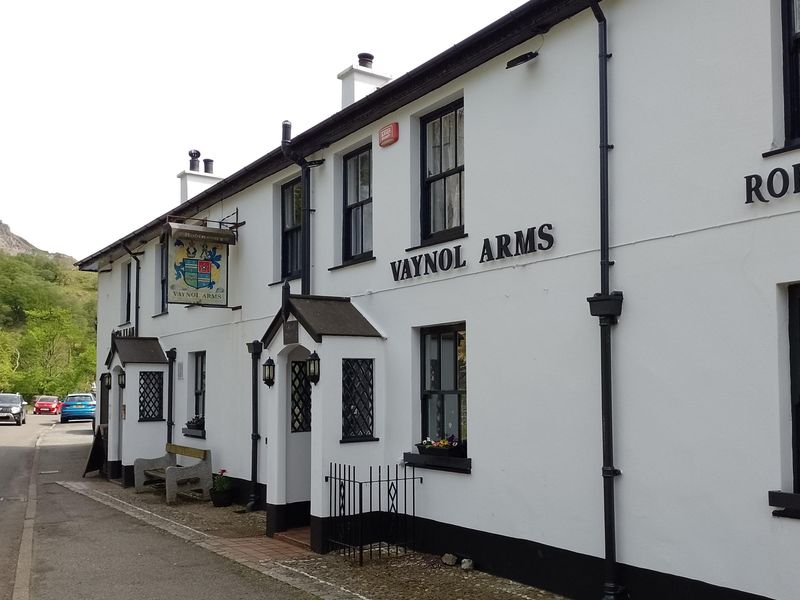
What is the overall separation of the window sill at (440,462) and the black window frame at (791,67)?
180 inches

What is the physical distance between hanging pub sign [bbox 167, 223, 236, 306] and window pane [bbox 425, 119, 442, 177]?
5438 millimetres

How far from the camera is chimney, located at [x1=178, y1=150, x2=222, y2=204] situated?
2022cm

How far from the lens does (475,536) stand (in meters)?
8.69

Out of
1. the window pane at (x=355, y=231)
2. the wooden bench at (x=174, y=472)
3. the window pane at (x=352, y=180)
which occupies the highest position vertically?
the window pane at (x=352, y=180)

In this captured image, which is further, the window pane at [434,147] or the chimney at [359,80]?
the chimney at [359,80]

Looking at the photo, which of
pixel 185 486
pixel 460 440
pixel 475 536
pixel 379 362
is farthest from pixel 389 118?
pixel 185 486

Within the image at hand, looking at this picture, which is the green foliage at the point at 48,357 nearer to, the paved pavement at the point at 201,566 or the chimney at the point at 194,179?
the chimney at the point at 194,179

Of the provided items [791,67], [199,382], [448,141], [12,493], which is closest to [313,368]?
[448,141]

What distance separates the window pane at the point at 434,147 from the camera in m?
9.86

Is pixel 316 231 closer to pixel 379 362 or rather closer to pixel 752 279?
pixel 379 362

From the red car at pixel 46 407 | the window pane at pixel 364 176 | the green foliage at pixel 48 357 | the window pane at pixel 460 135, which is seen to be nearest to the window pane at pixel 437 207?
the window pane at pixel 460 135

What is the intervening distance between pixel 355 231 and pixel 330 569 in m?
4.55

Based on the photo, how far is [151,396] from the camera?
1744cm

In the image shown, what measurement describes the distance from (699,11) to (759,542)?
4.06 meters
